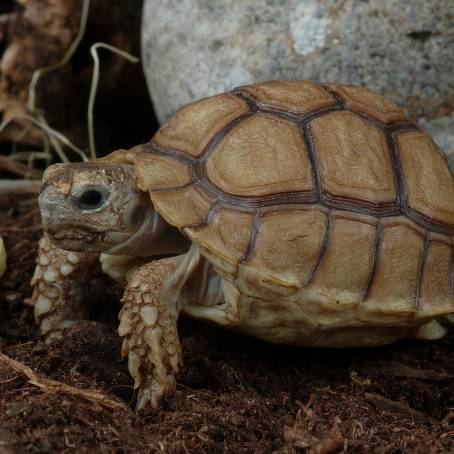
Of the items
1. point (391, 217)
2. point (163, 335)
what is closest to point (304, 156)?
point (391, 217)

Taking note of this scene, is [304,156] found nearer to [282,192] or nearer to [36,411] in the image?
[282,192]

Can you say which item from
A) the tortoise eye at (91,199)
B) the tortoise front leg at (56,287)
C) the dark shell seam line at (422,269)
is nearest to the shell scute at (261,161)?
the tortoise eye at (91,199)

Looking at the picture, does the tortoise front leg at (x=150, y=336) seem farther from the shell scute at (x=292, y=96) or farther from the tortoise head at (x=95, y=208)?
Answer: the shell scute at (x=292, y=96)

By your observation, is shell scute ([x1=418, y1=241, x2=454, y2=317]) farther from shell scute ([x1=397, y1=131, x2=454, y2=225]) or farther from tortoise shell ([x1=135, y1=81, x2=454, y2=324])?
shell scute ([x1=397, y1=131, x2=454, y2=225])

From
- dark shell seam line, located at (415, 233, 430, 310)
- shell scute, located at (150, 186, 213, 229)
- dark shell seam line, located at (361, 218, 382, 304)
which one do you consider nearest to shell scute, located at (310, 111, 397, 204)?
dark shell seam line, located at (361, 218, 382, 304)

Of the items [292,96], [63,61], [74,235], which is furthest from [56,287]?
[63,61]

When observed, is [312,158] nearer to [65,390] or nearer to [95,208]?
[95,208]
